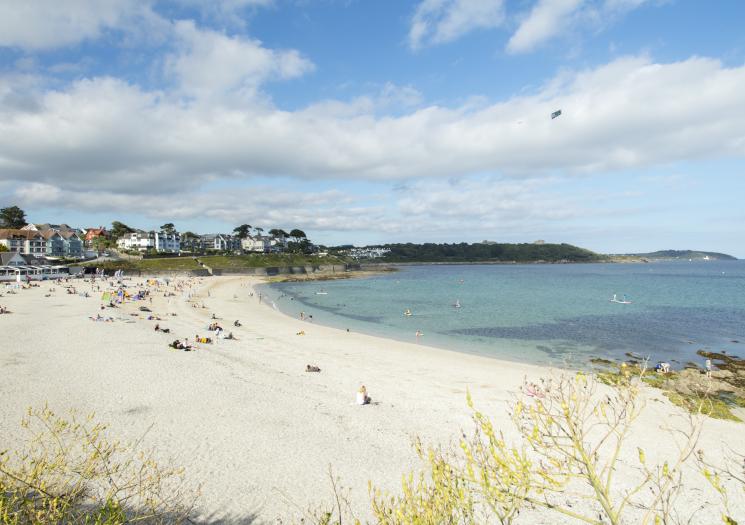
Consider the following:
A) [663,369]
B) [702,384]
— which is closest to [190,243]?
[663,369]

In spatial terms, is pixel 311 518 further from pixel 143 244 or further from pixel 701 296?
pixel 143 244

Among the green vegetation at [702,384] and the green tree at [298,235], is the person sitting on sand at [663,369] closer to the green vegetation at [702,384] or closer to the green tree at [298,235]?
the green vegetation at [702,384]

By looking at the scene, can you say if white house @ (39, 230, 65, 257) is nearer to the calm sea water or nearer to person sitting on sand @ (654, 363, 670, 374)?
the calm sea water

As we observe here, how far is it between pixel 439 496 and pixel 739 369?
32389mm

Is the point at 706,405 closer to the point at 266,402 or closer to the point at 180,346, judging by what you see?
the point at 266,402

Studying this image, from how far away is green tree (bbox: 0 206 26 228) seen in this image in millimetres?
120000

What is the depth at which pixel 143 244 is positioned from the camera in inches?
5630

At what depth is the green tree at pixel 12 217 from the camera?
12000cm

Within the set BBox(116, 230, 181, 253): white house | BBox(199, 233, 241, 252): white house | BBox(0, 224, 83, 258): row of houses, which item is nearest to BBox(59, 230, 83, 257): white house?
BBox(0, 224, 83, 258): row of houses

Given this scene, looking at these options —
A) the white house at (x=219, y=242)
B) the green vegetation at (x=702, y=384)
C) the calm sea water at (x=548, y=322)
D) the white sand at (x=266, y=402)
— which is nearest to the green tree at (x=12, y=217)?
the white house at (x=219, y=242)

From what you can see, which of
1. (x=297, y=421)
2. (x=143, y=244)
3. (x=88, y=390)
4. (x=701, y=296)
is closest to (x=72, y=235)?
(x=143, y=244)

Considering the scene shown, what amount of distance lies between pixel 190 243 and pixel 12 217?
58.2 metres

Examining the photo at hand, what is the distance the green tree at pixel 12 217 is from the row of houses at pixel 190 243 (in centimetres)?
→ 2644

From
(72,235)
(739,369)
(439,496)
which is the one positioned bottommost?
(739,369)
